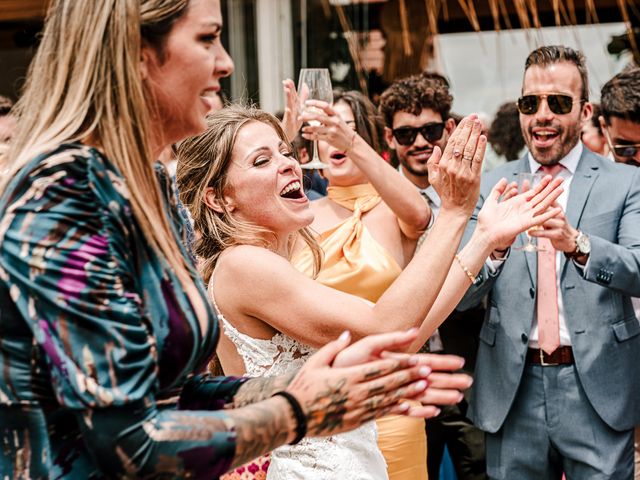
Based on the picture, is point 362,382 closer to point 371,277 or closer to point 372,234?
point 371,277

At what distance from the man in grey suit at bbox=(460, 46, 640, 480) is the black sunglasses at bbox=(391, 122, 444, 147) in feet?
2.14

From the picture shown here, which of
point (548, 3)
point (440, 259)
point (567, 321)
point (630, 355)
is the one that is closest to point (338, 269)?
point (567, 321)

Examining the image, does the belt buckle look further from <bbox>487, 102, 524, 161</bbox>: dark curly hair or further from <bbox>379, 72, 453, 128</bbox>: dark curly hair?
<bbox>487, 102, 524, 161</bbox>: dark curly hair

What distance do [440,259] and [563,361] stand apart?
1434 mm

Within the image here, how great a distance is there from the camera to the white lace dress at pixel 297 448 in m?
2.24

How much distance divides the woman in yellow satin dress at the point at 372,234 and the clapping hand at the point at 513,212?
69 cm

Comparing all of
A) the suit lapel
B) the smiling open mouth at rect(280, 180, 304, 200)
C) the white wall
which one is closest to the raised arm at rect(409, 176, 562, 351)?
the smiling open mouth at rect(280, 180, 304, 200)

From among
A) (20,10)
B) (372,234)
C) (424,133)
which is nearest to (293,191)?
(372,234)

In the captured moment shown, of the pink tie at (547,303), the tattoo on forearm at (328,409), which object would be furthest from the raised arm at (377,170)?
the tattoo on forearm at (328,409)

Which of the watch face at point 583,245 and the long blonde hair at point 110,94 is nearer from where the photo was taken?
the long blonde hair at point 110,94

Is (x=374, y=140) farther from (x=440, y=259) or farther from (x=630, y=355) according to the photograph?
(x=440, y=259)

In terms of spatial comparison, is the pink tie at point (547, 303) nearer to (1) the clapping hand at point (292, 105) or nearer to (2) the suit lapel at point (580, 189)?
(2) the suit lapel at point (580, 189)

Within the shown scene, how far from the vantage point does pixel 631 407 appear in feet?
10.3

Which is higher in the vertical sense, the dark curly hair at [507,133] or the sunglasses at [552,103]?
the sunglasses at [552,103]
